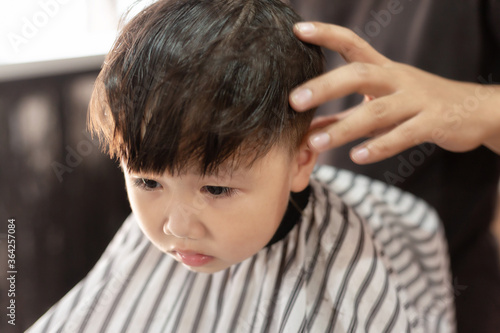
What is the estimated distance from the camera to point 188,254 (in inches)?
29.1

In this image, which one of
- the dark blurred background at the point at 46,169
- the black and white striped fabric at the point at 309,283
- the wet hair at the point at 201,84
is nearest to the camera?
the wet hair at the point at 201,84

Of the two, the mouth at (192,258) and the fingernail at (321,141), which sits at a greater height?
the fingernail at (321,141)

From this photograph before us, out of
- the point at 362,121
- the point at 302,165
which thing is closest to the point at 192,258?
the point at 302,165

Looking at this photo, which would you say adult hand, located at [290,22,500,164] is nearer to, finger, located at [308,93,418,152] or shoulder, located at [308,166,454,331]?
finger, located at [308,93,418,152]

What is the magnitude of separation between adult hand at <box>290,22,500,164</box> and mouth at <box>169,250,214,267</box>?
255mm

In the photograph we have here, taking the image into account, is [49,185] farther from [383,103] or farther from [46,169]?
[383,103]

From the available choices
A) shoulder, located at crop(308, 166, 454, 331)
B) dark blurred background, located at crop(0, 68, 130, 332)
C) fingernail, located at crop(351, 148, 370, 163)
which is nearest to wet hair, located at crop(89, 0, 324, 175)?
fingernail, located at crop(351, 148, 370, 163)

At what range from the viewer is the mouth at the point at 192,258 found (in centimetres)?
74

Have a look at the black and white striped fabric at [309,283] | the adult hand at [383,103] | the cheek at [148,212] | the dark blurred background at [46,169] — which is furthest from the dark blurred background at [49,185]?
Result: the adult hand at [383,103]

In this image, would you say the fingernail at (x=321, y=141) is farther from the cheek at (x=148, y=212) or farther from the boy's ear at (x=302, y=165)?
the cheek at (x=148, y=212)

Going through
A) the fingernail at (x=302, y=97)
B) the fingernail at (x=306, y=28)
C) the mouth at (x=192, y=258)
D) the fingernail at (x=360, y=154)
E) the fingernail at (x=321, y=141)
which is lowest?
the mouth at (x=192, y=258)

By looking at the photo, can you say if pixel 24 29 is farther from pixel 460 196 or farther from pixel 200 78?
pixel 460 196

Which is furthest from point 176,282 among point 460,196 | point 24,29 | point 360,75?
point 24,29

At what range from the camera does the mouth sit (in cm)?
74
